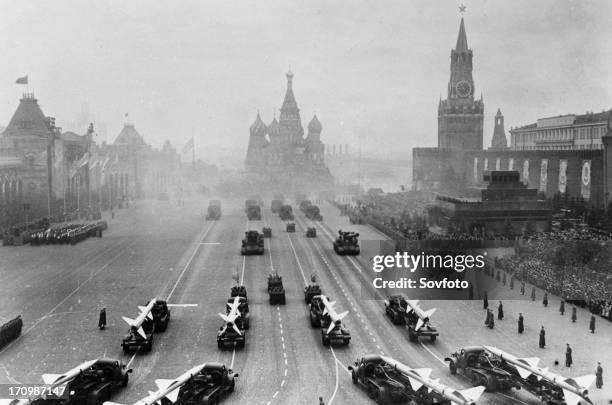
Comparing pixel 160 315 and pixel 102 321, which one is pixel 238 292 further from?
pixel 102 321

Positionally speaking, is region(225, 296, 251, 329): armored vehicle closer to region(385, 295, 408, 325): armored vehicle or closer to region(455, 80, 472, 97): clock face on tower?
region(385, 295, 408, 325): armored vehicle

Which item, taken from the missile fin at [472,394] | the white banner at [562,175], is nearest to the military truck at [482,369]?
the missile fin at [472,394]

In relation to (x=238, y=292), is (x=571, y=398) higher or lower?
lower

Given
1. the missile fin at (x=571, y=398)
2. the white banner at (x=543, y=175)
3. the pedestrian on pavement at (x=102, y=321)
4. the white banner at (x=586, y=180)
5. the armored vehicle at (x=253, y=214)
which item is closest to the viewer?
the missile fin at (x=571, y=398)

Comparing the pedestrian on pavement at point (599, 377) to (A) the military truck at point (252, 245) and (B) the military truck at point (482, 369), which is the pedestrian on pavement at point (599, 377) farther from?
(A) the military truck at point (252, 245)

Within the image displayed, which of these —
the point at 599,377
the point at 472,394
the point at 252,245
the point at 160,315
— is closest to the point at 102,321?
the point at 160,315

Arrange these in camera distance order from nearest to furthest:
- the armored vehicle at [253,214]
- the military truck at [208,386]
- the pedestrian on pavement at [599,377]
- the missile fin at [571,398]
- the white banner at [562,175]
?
1. the missile fin at [571,398]
2. the military truck at [208,386]
3. the pedestrian on pavement at [599,377]
4. the white banner at [562,175]
5. the armored vehicle at [253,214]

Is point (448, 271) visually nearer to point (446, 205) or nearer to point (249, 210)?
point (446, 205)
